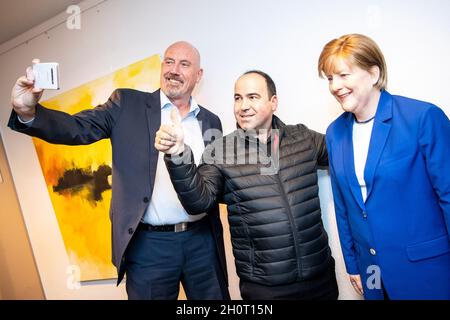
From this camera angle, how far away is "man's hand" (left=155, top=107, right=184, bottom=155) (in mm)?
1260

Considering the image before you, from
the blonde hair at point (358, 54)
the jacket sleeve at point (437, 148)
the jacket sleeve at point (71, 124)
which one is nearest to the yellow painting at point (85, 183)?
the jacket sleeve at point (71, 124)

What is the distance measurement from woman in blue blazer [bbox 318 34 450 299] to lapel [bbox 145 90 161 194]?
0.78m

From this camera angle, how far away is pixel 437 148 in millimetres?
1243

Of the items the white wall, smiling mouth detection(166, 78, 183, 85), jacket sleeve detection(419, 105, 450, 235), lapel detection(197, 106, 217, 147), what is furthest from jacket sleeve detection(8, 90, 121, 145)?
jacket sleeve detection(419, 105, 450, 235)

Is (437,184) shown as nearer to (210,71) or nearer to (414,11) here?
(414,11)

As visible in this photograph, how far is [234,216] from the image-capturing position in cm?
155

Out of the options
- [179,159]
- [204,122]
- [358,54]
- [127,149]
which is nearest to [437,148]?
[358,54]

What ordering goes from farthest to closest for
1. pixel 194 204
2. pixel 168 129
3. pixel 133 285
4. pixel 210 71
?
pixel 210 71 < pixel 133 285 < pixel 194 204 < pixel 168 129

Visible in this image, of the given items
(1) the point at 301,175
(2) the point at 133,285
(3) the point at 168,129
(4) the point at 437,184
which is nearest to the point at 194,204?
(3) the point at 168,129

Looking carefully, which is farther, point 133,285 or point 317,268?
point 133,285

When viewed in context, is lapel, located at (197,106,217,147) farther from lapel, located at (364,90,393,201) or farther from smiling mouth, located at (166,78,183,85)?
lapel, located at (364,90,393,201)

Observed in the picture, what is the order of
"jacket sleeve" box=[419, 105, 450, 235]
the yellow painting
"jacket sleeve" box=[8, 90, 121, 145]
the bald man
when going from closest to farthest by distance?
"jacket sleeve" box=[419, 105, 450, 235]
"jacket sleeve" box=[8, 90, 121, 145]
the bald man
the yellow painting

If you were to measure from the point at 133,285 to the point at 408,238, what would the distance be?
118 cm
